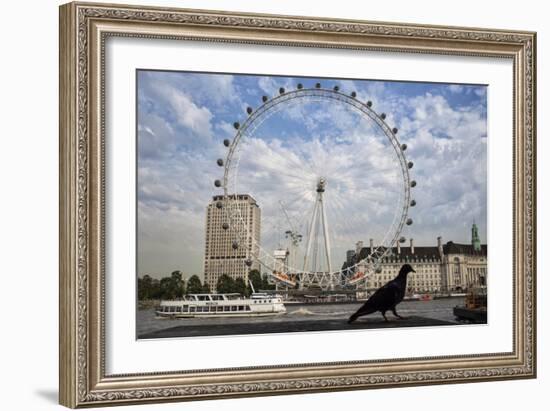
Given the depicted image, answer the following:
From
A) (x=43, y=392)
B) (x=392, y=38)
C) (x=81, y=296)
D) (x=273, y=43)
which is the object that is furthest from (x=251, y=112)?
(x=43, y=392)

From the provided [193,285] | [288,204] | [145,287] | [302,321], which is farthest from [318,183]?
[145,287]

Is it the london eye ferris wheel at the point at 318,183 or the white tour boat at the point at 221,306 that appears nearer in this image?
the white tour boat at the point at 221,306

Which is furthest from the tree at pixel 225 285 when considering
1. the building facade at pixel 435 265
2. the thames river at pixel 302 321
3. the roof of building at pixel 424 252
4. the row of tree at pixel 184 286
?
the roof of building at pixel 424 252

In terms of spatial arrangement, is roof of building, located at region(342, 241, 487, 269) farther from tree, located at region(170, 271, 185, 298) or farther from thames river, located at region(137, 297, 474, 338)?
tree, located at region(170, 271, 185, 298)

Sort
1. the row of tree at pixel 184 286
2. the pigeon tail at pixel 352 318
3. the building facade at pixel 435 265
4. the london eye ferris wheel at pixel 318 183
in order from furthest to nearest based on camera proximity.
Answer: the building facade at pixel 435 265, the pigeon tail at pixel 352 318, the london eye ferris wheel at pixel 318 183, the row of tree at pixel 184 286

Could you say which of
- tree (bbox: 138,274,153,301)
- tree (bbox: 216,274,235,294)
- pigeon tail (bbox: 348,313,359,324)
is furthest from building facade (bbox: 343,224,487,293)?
tree (bbox: 138,274,153,301)

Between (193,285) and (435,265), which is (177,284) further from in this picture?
(435,265)

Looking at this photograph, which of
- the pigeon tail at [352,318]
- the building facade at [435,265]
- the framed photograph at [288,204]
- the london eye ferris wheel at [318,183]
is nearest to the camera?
the framed photograph at [288,204]

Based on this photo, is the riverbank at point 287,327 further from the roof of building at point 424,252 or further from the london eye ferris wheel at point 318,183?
the roof of building at point 424,252

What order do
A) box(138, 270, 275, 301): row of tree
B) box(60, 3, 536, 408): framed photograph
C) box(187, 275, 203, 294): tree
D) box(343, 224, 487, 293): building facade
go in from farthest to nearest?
1. box(343, 224, 487, 293): building facade
2. box(187, 275, 203, 294): tree
3. box(138, 270, 275, 301): row of tree
4. box(60, 3, 536, 408): framed photograph
